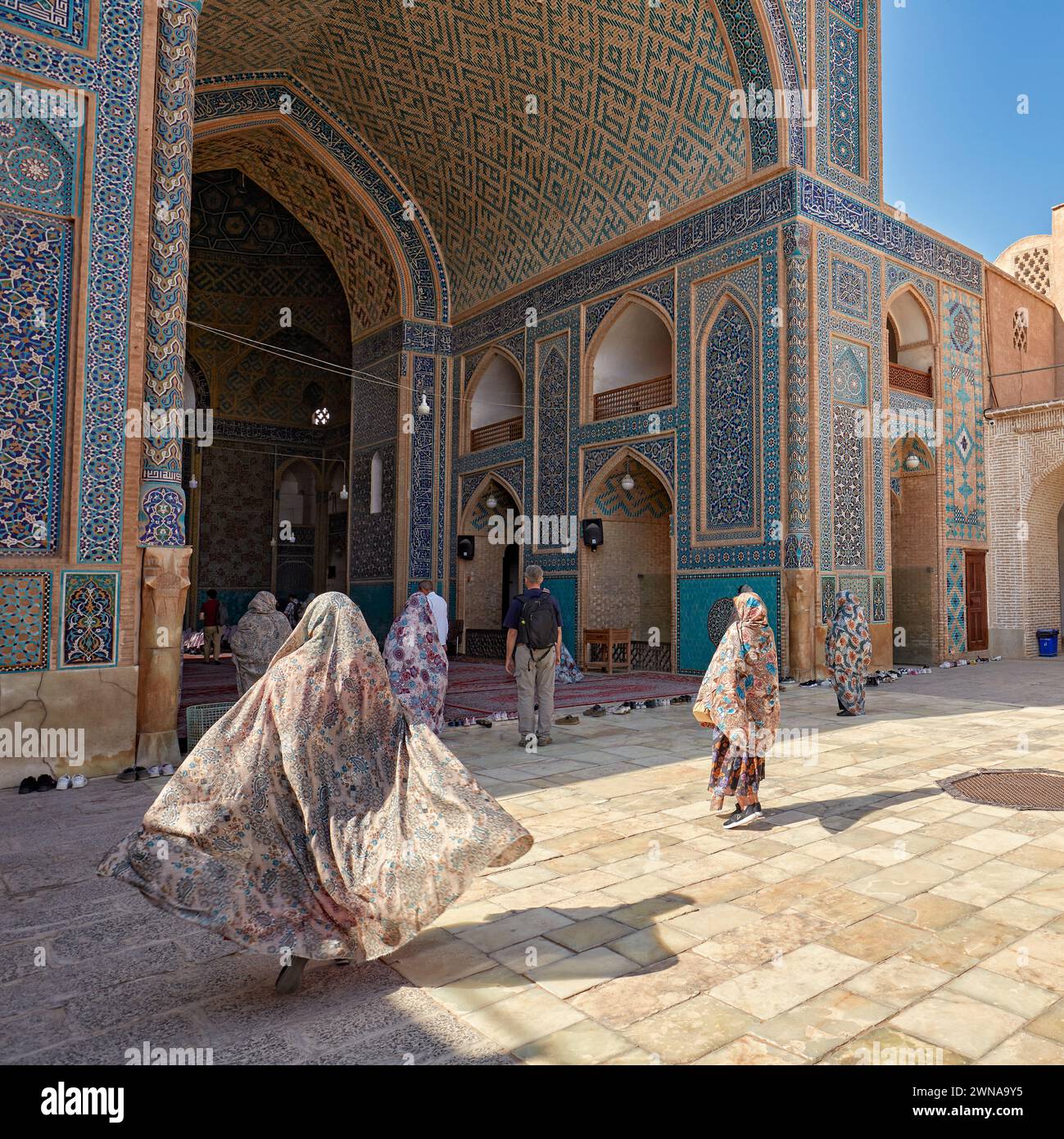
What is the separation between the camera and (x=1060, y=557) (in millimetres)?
16062

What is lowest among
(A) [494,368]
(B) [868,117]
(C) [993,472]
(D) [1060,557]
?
(D) [1060,557]

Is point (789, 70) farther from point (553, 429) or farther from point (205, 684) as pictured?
point (205, 684)

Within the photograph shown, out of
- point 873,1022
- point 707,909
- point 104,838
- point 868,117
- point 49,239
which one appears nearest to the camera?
point 873,1022

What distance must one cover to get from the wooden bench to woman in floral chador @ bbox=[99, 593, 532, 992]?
956 centimetres

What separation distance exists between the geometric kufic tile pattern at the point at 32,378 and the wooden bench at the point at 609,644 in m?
7.97

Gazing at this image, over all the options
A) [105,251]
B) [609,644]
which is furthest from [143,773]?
[609,644]

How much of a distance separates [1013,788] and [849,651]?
2800 millimetres

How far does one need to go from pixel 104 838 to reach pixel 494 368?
1279cm

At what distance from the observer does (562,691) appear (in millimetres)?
9953

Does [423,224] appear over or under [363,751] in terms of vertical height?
over

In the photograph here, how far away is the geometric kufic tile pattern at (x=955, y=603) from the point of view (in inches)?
507

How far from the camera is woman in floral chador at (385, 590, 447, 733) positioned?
621cm
